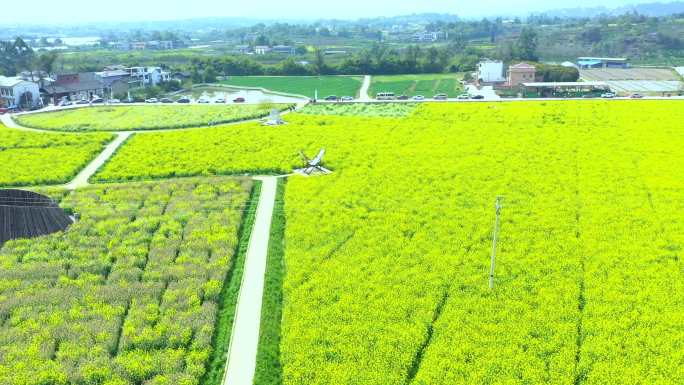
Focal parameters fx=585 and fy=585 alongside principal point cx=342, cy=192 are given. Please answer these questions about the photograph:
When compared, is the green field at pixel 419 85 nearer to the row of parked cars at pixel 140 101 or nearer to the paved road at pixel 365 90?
the paved road at pixel 365 90

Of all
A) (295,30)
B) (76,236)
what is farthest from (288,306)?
(295,30)

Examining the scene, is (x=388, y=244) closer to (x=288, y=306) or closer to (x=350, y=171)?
(x=288, y=306)

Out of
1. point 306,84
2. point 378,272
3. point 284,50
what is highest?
point 284,50

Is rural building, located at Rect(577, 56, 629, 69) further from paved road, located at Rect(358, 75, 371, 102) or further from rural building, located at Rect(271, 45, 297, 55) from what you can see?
rural building, located at Rect(271, 45, 297, 55)

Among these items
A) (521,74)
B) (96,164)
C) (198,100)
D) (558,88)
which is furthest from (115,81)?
(558,88)

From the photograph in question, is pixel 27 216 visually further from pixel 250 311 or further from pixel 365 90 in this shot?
pixel 365 90

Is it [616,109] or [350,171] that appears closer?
[350,171]

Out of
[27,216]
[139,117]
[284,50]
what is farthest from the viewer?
[284,50]
